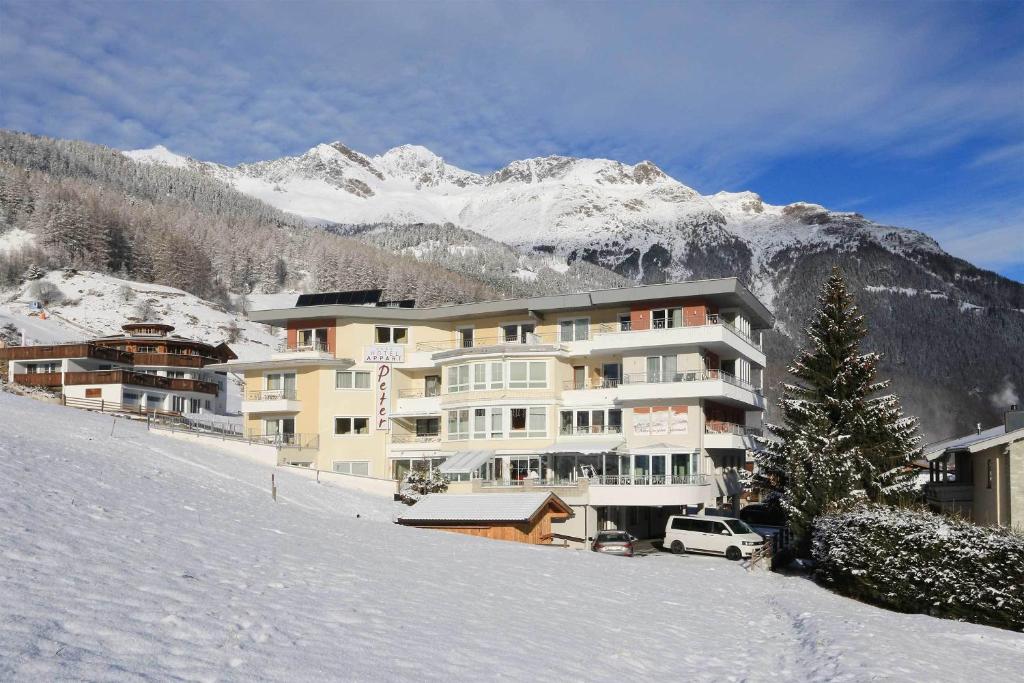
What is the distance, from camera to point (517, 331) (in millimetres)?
56344

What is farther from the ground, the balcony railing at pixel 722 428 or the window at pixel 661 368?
the window at pixel 661 368

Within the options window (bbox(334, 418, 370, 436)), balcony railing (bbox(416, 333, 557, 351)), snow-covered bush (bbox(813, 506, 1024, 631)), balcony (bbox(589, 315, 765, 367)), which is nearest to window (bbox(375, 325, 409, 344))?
balcony railing (bbox(416, 333, 557, 351))

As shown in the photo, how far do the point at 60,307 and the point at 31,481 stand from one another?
14036cm

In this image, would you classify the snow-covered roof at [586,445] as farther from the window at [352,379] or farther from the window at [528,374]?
the window at [352,379]

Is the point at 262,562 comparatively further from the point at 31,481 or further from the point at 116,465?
the point at 116,465

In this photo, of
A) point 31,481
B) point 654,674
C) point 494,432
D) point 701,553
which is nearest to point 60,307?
point 494,432

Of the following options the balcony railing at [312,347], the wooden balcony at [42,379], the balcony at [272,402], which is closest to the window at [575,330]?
the balcony railing at [312,347]

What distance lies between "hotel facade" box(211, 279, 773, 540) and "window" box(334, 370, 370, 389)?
95 mm

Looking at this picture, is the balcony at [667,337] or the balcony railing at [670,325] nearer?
the balcony at [667,337]

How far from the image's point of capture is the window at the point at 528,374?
52.5 m

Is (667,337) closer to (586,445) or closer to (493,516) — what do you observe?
(586,445)

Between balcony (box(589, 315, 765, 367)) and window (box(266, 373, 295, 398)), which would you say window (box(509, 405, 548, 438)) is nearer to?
balcony (box(589, 315, 765, 367))

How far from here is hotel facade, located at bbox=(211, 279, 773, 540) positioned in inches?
1944

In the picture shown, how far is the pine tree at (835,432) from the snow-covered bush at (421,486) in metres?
16.9
